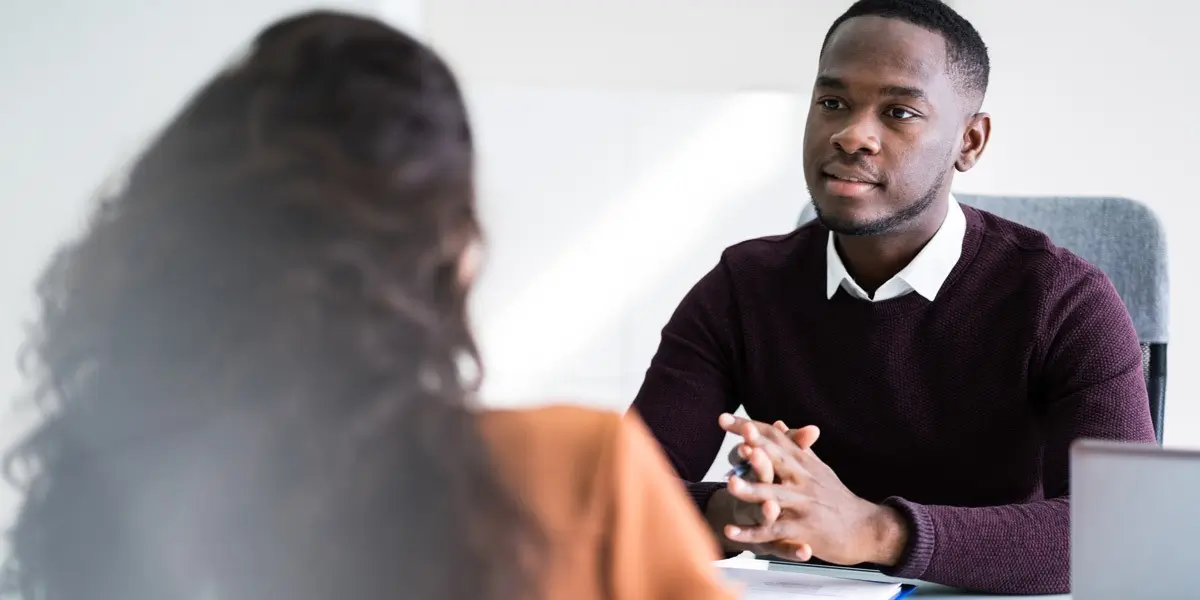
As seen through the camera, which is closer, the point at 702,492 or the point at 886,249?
the point at 702,492

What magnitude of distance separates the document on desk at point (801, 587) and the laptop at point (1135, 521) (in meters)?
0.25

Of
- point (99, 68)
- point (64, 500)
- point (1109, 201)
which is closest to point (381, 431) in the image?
point (64, 500)

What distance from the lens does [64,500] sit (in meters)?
0.61

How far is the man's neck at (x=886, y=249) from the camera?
156cm

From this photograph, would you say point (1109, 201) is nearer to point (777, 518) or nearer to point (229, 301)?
point (777, 518)

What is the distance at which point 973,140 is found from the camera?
1.66m

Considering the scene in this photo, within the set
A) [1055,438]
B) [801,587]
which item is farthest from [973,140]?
[801,587]

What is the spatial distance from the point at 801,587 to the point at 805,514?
92 millimetres

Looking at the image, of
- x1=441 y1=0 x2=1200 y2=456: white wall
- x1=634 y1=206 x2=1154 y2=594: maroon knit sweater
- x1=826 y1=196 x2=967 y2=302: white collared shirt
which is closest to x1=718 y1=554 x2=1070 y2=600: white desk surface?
x1=634 y1=206 x2=1154 y2=594: maroon knit sweater

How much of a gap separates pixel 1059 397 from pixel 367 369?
1.10 m

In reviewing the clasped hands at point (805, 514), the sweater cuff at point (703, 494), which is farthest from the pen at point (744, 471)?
the sweater cuff at point (703, 494)

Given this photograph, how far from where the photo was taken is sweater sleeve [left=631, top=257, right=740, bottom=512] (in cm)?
154

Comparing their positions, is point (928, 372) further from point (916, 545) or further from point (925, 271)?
point (916, 545)

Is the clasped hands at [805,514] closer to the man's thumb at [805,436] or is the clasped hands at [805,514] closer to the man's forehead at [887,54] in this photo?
the man's thumb at [805,436]
